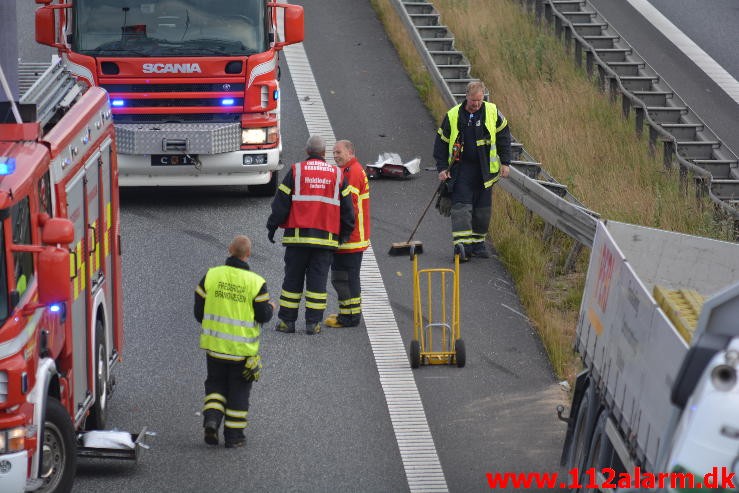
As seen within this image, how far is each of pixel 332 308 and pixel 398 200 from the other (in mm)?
3357

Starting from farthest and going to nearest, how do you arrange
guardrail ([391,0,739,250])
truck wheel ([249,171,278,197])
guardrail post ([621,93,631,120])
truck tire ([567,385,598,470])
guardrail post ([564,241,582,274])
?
guardrail post ([621,93,631,120]), truck wheel ([249,171,278,197]), guardrail ([391,0,739,250]), guardrail post ([564,241,582,274]), truck tire ([567,385,598,470])

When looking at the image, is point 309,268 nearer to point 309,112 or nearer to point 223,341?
point 223,341

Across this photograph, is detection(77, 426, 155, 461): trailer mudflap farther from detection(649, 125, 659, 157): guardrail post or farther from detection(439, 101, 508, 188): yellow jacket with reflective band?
detection(649, 125, 659, 157): guardrail post

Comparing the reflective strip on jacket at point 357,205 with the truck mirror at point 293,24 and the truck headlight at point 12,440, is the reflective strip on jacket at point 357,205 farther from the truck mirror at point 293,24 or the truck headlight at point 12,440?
the truck headlight at point 12,440

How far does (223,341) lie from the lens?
987cm

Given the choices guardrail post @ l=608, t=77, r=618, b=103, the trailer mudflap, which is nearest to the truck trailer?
the trailer mudflap

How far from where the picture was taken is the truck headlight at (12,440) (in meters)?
7.79

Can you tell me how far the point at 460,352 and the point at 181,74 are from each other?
5.63m

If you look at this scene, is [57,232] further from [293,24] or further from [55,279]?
[293,24]

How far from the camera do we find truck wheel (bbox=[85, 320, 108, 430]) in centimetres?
1002

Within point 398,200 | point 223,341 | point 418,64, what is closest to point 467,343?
point 223,341

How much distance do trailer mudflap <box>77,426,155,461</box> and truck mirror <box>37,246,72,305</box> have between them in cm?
210

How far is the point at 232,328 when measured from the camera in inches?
388

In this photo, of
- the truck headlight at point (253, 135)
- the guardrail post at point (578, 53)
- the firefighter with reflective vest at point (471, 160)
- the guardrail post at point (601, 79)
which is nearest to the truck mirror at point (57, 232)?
the firefighter with reflective vest at point (471, 160)
